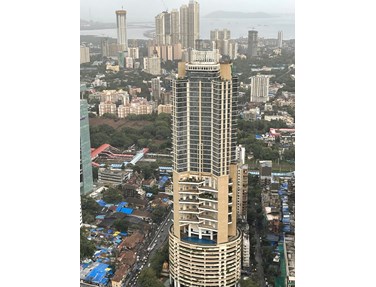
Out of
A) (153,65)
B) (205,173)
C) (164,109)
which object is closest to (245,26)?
(205,173)

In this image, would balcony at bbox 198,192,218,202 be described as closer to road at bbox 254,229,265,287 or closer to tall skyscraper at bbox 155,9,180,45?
road at bbox 254,229,265,287

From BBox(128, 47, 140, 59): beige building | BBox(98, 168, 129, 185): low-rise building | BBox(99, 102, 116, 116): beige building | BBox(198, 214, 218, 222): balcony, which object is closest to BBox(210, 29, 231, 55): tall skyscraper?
BBox(198, 214, 218, 222): balcony

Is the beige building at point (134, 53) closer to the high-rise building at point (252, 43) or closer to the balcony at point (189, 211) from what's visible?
the high-rise building at point (252, 43)

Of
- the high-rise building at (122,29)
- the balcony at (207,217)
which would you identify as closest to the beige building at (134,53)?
the high-rise building at (122,29)

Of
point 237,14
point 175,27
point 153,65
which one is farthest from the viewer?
point 153,65

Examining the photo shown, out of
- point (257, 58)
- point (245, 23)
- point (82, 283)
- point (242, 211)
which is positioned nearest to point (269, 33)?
point (245, 23)

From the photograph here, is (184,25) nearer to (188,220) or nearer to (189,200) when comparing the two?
(189,200)

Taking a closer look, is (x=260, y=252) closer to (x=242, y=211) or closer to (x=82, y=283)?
(x=242, y=211)
